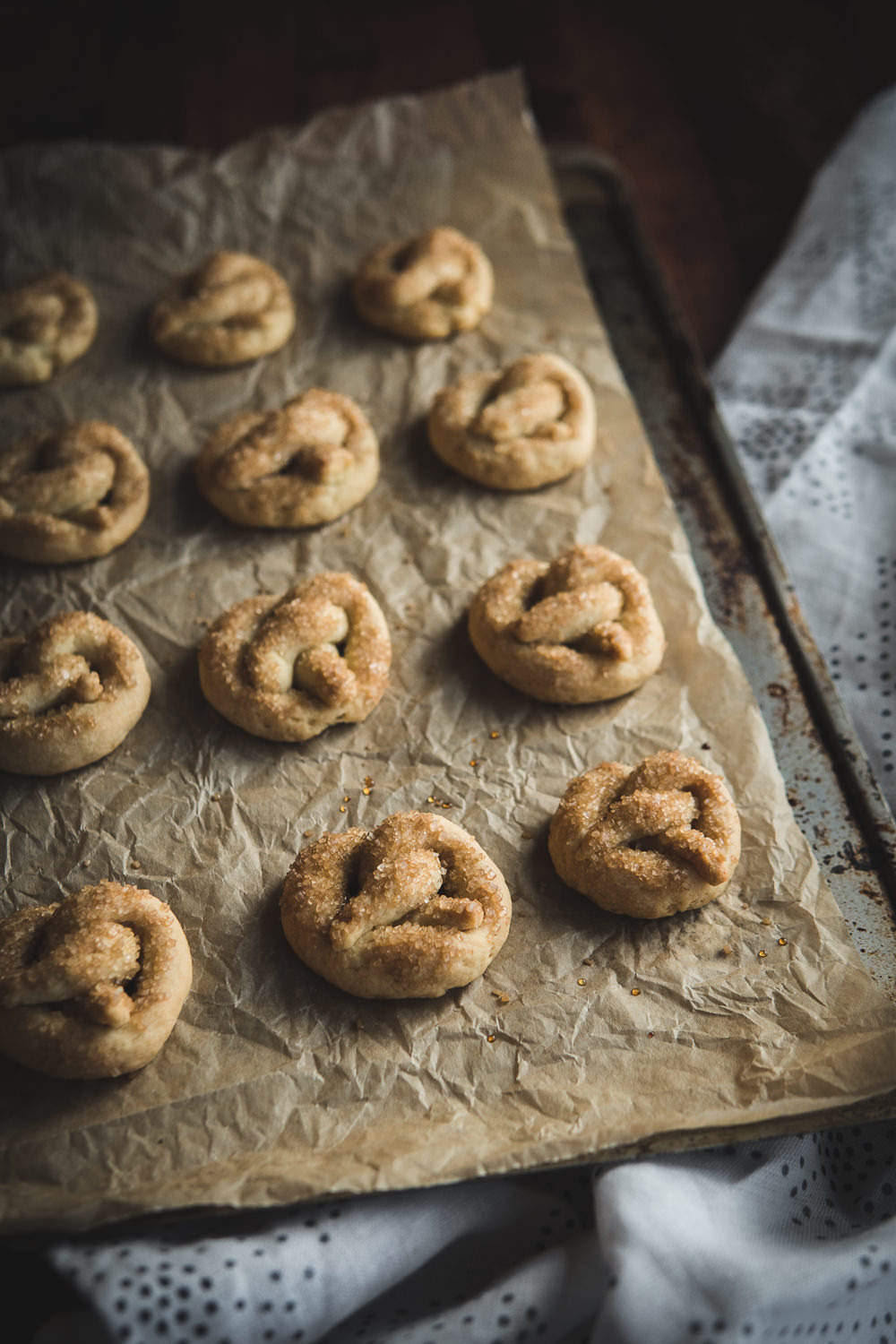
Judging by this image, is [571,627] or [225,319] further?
[225,319]

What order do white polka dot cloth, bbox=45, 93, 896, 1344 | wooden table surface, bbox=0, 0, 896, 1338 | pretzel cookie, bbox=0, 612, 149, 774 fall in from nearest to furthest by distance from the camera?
white polka dot cloth, bbox=45, 93, 896, 1344 → pretzel cookie, bbox=0, 612, 149, 774 → wooden table surface, bbox=0, 0, 896, 1338

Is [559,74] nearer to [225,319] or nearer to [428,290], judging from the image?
[428,290]

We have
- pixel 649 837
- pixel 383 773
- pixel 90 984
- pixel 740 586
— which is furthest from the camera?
pixel 740 586

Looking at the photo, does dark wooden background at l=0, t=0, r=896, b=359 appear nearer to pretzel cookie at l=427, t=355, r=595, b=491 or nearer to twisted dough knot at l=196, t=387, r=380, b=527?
pretzel cookie at l=427, t=355, r=595, b=491

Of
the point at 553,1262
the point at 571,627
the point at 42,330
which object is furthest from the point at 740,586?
the point at 42,330

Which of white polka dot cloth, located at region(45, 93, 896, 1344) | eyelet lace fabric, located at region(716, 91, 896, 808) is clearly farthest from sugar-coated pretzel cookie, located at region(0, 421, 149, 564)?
eyelet lace fabric, located at region(716, 91, 896, 808)
